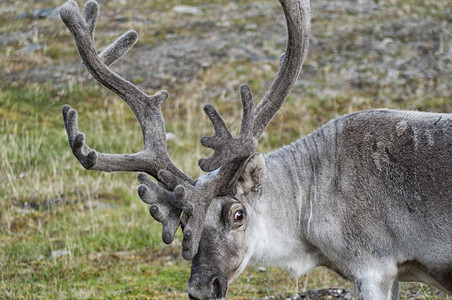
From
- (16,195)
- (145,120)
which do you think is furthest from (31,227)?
(145,120)

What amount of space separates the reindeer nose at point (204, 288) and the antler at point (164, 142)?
22 cm

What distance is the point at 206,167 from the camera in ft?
19.8

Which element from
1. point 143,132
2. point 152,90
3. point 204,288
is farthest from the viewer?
point 152,90

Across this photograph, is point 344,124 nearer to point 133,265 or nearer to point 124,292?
point 124,292

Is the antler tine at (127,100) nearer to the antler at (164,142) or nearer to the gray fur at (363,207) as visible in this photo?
the antler at (164,142)

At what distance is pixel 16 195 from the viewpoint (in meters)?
12.0

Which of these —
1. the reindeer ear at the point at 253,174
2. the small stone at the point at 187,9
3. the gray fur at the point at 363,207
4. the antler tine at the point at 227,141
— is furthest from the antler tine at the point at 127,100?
the small stone at the point at 187,9

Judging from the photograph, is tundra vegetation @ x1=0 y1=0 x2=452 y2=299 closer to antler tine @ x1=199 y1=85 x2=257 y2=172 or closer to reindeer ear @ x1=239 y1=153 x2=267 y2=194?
reindeer ear @ x1=239 y1=153 x2=267 y2=194

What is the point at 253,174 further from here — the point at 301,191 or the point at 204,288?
the point at 204,288

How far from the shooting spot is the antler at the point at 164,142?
5820 millimetres

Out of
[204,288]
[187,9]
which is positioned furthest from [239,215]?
[187,9]

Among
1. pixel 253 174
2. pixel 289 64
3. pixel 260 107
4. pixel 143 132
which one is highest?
pixel 289 64

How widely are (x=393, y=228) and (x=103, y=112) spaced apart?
1163cm

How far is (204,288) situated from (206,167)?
1.08m
